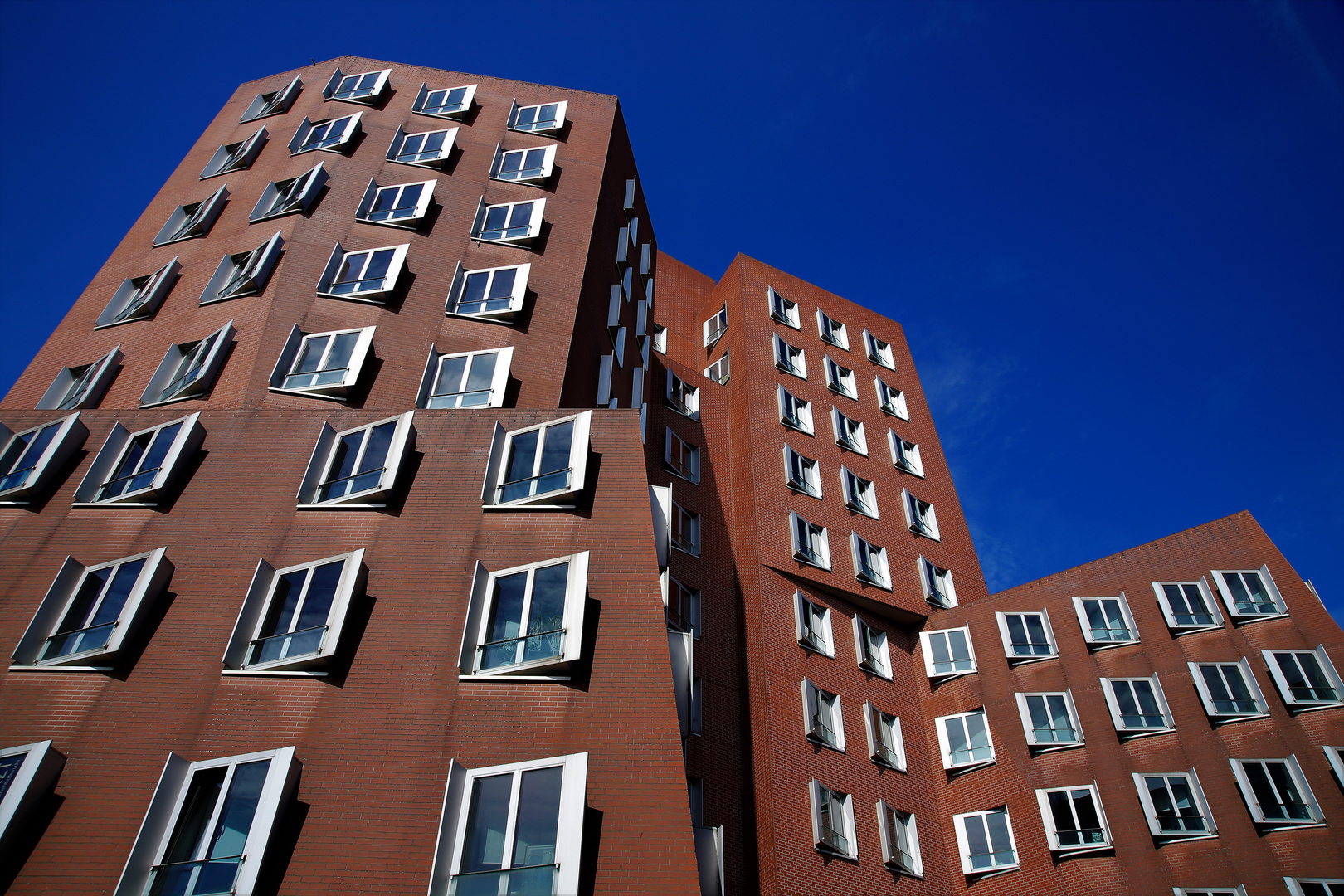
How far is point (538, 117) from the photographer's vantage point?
34.1 metres

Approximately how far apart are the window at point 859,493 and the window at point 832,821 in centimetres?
1281

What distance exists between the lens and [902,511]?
1475 inches

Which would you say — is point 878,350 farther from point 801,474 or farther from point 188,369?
point 188,369

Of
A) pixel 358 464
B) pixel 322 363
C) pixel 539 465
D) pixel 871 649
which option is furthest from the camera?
pixel 871 649

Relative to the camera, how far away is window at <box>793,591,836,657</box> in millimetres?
30219

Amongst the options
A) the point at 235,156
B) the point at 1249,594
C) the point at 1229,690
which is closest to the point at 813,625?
the point at 1229,690

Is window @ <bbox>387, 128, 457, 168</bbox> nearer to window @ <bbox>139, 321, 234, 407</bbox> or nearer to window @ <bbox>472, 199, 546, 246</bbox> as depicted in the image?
window @ <bbox>472, 199, 546, 246</bbox>

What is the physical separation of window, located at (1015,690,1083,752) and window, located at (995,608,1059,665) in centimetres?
155

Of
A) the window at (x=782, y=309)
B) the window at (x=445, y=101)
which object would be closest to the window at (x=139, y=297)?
the window at (x=445, y=101)

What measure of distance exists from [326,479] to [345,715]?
6182mm

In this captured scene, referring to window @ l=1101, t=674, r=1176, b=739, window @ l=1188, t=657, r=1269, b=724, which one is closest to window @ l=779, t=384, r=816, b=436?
window @ l=1101, t=674, r=1176, b=739

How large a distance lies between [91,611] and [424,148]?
67.7ft

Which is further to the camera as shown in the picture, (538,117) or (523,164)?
(538,117)

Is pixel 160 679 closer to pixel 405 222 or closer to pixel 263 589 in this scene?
pixel 263 589
